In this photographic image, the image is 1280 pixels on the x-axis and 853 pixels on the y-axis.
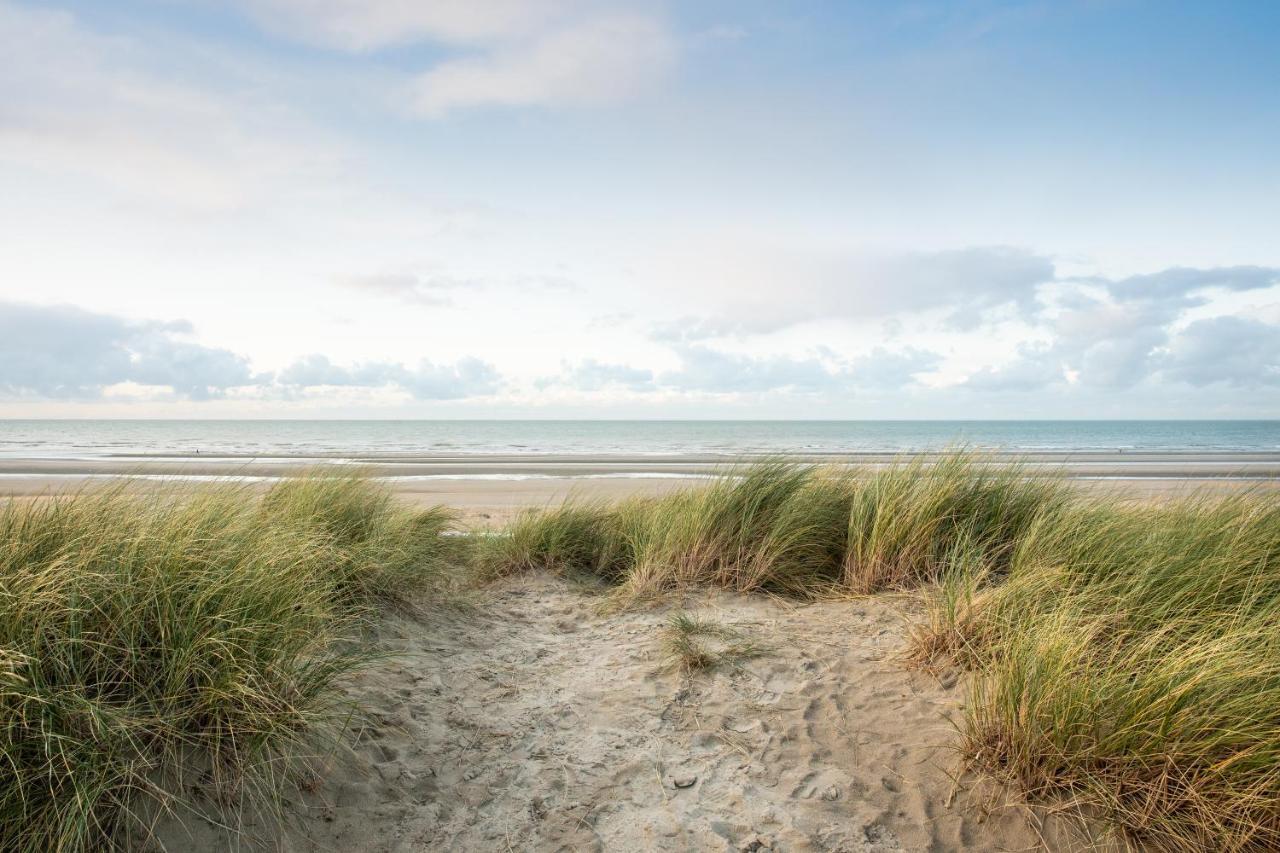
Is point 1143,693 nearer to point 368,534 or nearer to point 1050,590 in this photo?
point 1050,590

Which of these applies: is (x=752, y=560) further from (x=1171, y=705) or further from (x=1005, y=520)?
(x=1171, y=705)

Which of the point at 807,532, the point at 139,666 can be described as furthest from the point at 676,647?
the point at 139,666

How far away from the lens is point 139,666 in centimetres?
312

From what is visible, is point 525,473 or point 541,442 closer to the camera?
point 525,473

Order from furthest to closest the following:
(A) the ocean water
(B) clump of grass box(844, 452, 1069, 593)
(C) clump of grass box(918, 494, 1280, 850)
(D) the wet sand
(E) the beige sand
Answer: (A) the ocean water → (D) the wet sand → (B) clump of grass box(844, 452, 1069, 593) → (E) the beige sand → (C) clump of grass box(918, 494, 1280, 850)

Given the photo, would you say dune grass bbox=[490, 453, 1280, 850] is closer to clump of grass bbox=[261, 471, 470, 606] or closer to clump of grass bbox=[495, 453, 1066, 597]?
clump of grass bbox=[495, 453, 1066, 597]

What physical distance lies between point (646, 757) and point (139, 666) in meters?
2.47

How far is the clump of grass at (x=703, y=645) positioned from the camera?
180 inches

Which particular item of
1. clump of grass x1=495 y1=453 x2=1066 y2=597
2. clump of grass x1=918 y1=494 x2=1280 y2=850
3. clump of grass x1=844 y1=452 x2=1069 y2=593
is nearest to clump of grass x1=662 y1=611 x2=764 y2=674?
clump of grass x1=495 y1=453 x2=1066 y2=597

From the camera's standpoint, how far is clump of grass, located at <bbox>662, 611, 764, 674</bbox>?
180 inches

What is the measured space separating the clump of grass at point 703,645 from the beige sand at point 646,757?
10 centimetres

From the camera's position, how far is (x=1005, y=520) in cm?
645

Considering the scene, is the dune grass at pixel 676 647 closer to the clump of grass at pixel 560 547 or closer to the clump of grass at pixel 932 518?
the clump of grass at pixel 932 518

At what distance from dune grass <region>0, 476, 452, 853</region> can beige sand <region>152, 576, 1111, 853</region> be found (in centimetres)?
28
